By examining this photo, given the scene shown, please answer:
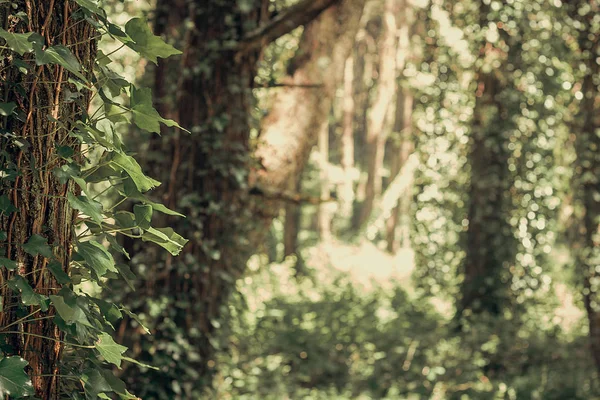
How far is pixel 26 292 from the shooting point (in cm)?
179

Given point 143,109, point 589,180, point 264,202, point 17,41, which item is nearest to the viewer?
point 17,41

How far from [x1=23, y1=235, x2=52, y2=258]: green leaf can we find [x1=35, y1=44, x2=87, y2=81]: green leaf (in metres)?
0.37

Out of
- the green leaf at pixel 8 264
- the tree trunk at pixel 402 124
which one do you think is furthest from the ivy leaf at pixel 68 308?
the tree trunk at pixel 402 124

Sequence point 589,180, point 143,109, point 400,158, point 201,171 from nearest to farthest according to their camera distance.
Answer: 1. point 143,109
2. point 201,171
3. point 589,180
4. point 400,158

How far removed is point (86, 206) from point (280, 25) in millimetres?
3444

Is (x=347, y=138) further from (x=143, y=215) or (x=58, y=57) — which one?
(x=58, y=57)

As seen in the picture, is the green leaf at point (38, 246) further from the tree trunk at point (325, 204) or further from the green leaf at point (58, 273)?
the tree trunk at point (325, 204)

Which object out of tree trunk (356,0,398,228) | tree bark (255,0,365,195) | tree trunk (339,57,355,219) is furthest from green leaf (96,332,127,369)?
tree trunk (339,57,355,219)

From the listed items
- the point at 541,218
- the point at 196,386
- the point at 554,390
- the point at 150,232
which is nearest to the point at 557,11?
the point at 541,218

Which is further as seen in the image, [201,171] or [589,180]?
[589,180]

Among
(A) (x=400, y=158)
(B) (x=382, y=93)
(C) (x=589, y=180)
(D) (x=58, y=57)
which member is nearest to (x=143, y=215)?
(D) (x=58, y=57)

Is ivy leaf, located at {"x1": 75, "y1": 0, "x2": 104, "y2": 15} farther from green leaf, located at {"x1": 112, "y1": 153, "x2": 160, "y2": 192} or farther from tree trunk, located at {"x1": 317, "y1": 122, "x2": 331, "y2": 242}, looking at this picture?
tree trunk, located at {"x1": 317, "y1": 122, "x2": 331, "y2": 242}

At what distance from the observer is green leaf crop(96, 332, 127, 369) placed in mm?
1888

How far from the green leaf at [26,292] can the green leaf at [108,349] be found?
6.7 inches
